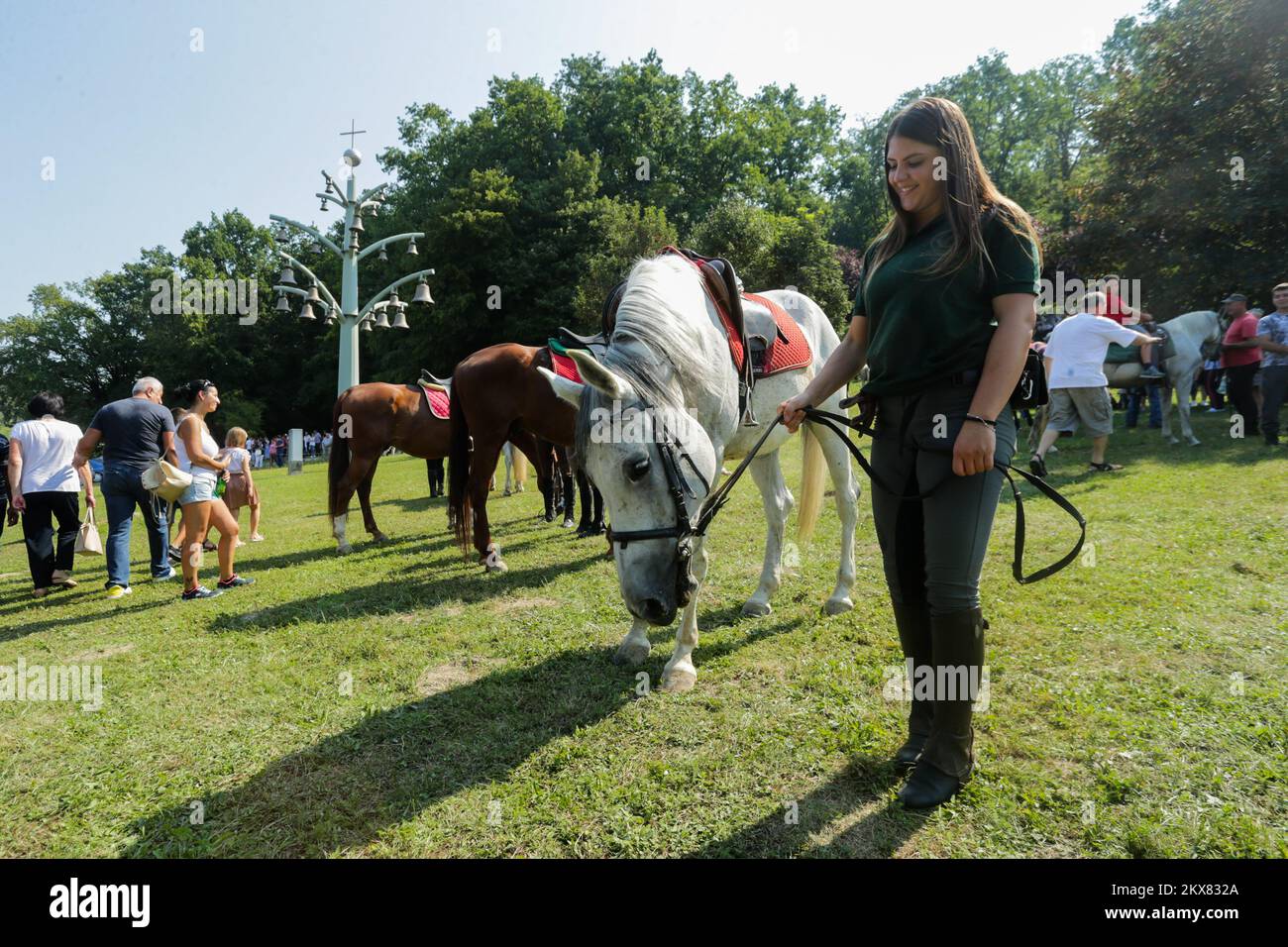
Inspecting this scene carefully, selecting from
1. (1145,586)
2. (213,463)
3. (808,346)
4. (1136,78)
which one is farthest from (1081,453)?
(1136,78)

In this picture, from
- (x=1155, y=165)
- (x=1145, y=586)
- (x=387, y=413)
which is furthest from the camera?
(x=1155, y=165)

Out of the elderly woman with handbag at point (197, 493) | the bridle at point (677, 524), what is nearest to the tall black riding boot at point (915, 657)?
the bridle at point (677, 524)

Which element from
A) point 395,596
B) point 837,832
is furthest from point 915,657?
point 395,596

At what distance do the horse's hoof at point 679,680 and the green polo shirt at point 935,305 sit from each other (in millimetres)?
1879

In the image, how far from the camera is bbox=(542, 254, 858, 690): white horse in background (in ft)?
9.11

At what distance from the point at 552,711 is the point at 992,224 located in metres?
2.94

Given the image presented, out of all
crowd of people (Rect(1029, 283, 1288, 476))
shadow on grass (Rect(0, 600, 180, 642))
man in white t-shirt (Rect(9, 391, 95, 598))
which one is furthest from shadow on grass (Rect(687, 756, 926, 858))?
man in white t-shirt (Rect(9, 391, 95, 598))

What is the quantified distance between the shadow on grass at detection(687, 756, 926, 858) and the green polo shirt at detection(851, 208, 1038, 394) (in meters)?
1.58

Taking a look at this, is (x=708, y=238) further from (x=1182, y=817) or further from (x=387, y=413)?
(x=1182, y=817)

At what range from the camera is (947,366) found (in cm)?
235

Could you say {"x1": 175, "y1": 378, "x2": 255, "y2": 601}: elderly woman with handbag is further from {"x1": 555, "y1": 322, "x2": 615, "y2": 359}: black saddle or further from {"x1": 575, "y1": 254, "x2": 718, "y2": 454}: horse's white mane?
{"x1": 575, "y1": 254, "x2": 718, "y2": 454}: horse's white mane

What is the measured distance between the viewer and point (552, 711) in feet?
11.2

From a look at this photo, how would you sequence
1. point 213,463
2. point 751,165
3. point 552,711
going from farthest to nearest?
point 751,165
point 213,463
point 552,711
